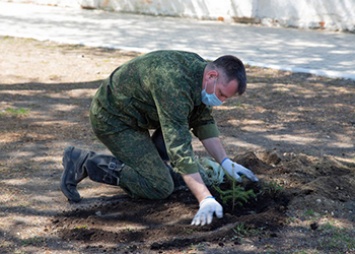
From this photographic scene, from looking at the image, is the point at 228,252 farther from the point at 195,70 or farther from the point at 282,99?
the point at 282,99

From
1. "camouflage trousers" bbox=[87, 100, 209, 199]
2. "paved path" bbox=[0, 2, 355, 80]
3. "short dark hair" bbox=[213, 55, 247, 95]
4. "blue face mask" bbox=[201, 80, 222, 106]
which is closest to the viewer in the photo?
"short dark hair" bbox=[213, 55, 247, 95]

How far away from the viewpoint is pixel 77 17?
13.7m

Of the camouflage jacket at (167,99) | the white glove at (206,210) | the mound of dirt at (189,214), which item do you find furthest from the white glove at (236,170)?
the white glove at (206,210)

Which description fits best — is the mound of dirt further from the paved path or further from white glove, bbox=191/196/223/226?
the paved path

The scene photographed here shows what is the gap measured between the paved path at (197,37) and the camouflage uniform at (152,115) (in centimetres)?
458

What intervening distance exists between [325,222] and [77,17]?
9.98 meters

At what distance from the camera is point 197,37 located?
37.6 feet

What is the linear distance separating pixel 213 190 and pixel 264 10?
25.7 feet

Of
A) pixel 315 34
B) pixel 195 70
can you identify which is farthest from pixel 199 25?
pixel 195 70

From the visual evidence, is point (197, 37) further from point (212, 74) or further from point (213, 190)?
point (212, 74)

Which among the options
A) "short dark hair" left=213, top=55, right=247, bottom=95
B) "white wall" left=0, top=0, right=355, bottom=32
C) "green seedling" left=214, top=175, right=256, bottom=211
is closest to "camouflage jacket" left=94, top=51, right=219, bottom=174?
"short dark hair" left=213, top=55, right=247, bottom=95

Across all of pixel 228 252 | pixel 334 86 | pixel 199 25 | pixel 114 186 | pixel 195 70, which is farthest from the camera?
pixel 199 25

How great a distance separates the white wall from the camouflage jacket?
7.29 metres

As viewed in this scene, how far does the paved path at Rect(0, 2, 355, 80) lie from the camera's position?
9.79 m
